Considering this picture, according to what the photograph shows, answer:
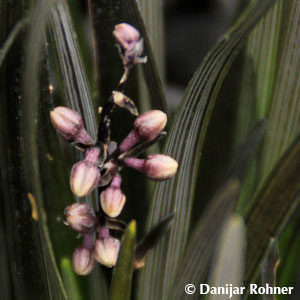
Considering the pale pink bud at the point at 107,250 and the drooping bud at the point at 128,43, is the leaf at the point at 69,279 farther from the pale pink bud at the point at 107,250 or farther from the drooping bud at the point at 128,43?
the drooping bud at the point at 128,43

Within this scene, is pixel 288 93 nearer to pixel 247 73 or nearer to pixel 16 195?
pixel 247 73

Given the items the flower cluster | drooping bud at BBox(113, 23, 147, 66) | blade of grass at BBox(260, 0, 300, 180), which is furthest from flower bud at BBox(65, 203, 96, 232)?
Result: blade of grass at BBox(260, 0, 300, 180)

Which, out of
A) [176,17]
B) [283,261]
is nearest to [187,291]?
[283,261]

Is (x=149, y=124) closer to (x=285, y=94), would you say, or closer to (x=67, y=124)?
(x=67, y=124)

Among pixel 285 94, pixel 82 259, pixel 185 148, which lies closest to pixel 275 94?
pixel 285 94

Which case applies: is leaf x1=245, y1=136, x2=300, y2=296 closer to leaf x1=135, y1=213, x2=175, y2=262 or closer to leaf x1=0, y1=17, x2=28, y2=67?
leaf x1=135, y1=213, x2=175, y2=262

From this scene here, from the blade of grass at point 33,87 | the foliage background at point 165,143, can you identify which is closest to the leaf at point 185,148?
the foliage background at point 165,143
